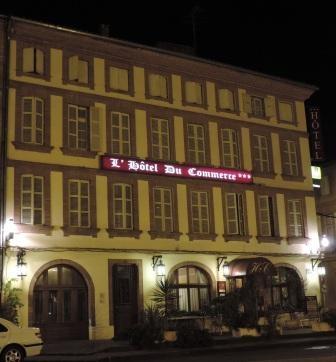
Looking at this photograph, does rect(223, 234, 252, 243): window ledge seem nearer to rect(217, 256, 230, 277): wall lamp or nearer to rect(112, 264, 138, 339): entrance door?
rect(217, 256, 230, 277): wall lamp

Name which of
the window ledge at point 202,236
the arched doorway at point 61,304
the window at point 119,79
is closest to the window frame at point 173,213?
the window ledge at point 202,236

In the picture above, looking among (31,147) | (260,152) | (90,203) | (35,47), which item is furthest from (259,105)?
(31,147)

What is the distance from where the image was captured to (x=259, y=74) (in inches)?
1192

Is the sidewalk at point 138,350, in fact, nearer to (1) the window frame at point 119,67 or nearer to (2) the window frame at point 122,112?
(2) the window frame at point 122,112

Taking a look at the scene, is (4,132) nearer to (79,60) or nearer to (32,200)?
(32,200)

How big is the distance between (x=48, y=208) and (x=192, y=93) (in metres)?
9.27

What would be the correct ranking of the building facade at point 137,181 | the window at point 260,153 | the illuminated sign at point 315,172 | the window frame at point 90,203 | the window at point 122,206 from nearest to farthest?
the building facade at point 137,181, the window frame at point 90,203, the window at point 122,206, the window at point 260,153, the illuminated sign at point 315,172

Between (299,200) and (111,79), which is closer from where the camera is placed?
(111,79)

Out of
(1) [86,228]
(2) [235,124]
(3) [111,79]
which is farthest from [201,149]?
(1) [86,228]

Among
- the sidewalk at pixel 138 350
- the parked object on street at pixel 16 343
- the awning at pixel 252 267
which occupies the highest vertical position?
the awning at pixel 252 267

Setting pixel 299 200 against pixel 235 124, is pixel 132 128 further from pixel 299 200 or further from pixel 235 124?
pixel 299 200

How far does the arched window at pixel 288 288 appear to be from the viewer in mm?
28609

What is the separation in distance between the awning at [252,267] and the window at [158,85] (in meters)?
8.25

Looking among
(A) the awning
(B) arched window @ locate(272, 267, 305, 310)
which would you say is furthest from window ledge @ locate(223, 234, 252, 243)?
(B) arched window @ locate(272, 267, 305, 310)
